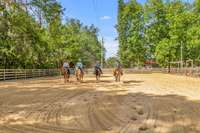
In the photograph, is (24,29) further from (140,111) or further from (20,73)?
(140,111)

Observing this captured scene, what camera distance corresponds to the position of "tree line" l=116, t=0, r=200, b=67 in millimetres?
59062

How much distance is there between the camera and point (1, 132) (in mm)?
7559

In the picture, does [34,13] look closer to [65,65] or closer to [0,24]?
[0,24]

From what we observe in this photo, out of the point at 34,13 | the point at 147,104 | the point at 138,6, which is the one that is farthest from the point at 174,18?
the point at 147,104

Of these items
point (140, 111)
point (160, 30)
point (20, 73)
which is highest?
point (160, 30)

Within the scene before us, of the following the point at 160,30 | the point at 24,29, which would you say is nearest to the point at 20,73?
the point at 24,29

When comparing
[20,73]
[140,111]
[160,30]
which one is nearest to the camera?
[140,111]

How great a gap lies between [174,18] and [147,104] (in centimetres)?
5036

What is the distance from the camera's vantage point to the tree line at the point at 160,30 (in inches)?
2325

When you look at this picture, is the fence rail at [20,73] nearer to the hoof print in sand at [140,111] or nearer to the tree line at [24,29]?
the tree line at [24,29]

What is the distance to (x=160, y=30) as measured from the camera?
224 feet

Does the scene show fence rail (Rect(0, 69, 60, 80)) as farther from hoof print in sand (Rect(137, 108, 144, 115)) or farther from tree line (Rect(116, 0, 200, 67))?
hoof print in sand (Rect(137, 108, 144, 115))

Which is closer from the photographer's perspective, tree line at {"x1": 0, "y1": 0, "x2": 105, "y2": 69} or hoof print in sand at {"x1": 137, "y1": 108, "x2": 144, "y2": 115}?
hoof print in sand at {"x1": 137, "y1": 108, "x2": 144, "y2": 115}

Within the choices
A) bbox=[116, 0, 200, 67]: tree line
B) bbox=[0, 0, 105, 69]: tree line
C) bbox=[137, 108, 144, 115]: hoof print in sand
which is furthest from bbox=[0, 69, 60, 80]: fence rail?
bbox=[137, 108, 144, 115]: hoof print in sand
